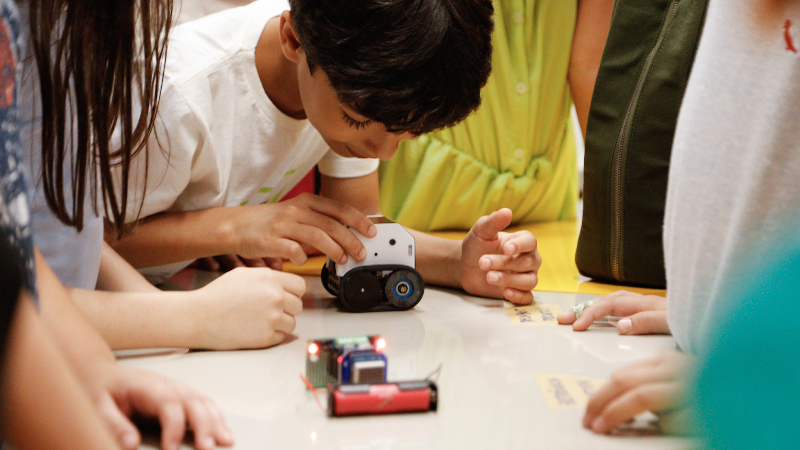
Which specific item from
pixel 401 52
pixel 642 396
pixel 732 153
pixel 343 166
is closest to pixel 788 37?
pixel 732 153

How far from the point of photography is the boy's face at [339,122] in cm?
67

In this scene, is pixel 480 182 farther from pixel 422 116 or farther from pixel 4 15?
pixel 4 15

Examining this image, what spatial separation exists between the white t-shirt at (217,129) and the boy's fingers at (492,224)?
27 cm

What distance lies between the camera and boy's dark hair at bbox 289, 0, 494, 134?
23.6 inches

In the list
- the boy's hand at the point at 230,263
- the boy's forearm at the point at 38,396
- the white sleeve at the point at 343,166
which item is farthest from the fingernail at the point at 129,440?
the white sleeve at the point at 343,166

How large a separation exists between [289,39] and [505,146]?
0.48 metres

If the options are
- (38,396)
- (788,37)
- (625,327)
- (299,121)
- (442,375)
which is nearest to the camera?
(38,396)

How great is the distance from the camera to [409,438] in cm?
44

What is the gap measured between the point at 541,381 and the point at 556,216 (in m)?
0.69

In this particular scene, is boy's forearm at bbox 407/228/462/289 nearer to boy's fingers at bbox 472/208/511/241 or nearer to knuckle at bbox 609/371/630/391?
boy's fingers at bbox 472/208/511/241

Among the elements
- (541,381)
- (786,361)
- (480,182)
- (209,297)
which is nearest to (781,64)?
(786,361)

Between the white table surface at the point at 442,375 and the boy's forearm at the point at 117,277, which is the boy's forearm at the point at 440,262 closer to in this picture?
the white table surface at the point at 442,375

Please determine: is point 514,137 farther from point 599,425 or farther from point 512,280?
point 599,425

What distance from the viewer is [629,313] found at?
67 centimetres
